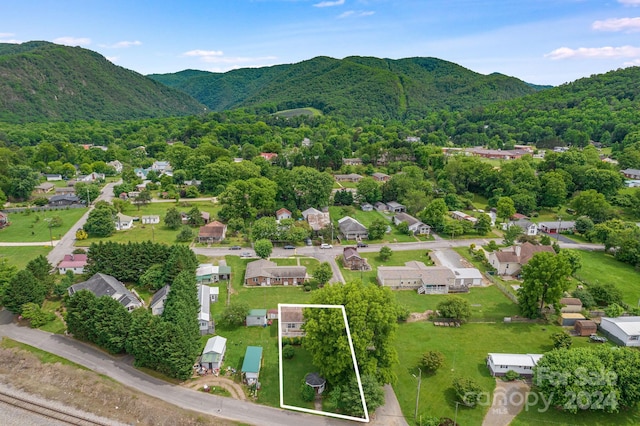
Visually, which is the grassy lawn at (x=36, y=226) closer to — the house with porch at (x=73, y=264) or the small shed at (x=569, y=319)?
the house with porch at (x=73, y=264)

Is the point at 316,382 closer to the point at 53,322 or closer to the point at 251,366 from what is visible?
the point at 251,366

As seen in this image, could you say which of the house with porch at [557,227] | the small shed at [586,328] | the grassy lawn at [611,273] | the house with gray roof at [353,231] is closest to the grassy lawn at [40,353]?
the house with gray roof at [353,231]

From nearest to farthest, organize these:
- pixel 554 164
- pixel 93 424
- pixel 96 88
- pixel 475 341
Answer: pixel 93 424 < pixel 475 341 < pixel 554 164 < pixel 96 88

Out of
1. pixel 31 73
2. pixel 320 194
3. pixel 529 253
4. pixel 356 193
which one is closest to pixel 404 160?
pixel 356 193

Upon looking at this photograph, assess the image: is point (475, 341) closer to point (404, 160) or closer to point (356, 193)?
point (356, 193)

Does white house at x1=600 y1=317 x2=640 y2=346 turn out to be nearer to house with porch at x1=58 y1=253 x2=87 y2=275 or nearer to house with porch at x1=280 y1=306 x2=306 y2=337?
house with porch at x1=280 y1=306 x2=306 y2=337
